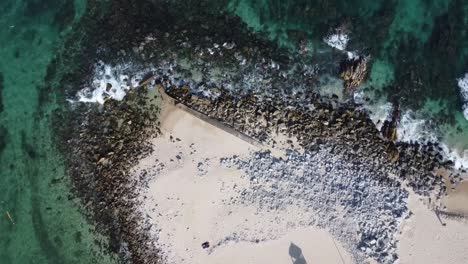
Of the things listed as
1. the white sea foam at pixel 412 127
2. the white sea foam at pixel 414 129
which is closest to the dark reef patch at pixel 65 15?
the white sea foam at pixel 412 127

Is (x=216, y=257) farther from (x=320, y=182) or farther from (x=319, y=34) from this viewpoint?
(x=319, y=34)

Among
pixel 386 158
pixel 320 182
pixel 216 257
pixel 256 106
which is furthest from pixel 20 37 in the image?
pixel 386 158

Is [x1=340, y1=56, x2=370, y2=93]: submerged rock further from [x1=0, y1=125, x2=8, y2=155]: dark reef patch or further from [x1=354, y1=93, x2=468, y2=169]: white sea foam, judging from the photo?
[x1=0, y1=125, x2=8, y2=155]: dark reef patch

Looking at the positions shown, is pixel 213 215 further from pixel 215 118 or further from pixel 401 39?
pixel 401 39

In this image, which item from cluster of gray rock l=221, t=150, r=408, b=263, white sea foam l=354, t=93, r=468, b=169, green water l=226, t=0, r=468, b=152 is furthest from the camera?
green water l=226, t=0, r=468, b=152

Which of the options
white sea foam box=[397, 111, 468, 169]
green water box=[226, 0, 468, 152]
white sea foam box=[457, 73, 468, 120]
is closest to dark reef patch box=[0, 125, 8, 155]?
green water box=[226, 0, 468, 152]

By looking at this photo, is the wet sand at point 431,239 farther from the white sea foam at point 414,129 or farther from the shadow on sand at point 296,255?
the shadow on sand at point 296,255

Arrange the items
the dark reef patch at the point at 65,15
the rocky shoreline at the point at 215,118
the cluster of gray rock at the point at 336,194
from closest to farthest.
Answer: the cluster of gray rock at the point at 336,194 → the rocky shoreline at the point at 215,118 → the dark reef patch at the point at 65,15
